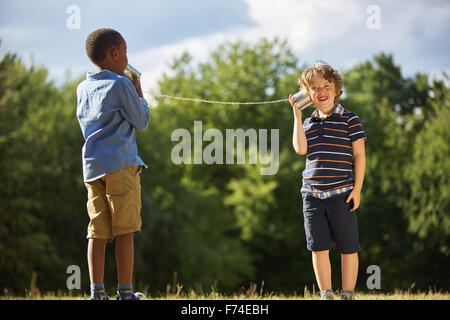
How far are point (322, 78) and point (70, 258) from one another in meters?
21.0

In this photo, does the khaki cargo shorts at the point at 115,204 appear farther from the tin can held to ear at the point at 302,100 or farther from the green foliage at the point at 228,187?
the green foliage at the point at 228,187

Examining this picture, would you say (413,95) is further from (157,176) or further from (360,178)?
(360,178)

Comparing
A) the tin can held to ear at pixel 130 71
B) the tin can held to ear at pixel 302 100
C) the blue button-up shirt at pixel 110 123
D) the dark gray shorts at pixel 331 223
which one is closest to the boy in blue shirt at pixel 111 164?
the blue button-up shirt at pixel 110 123

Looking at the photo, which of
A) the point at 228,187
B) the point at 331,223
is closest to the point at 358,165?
the point at 331,223

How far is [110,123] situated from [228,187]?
1068 inches

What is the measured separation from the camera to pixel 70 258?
2295cm

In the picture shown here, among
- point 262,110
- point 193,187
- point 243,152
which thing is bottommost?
point 193,187

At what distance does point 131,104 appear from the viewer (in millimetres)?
3438

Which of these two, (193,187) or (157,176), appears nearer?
(157,176)

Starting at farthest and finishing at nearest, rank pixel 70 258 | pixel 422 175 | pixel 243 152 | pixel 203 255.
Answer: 1. pixel 243 152
2. pixel 203 255
3. pixel 422 175
4. pixel 70 258

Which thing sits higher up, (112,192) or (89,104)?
(89,104)

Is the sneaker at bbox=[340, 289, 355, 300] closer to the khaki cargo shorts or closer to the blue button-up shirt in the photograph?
the khaki cargo shorts
